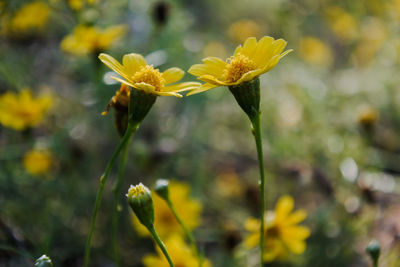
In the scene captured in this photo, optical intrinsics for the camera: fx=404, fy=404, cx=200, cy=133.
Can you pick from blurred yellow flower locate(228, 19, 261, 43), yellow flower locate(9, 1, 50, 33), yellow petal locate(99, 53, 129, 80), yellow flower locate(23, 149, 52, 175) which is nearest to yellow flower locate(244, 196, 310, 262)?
yellow petal locate(99, 53, 129, 80)

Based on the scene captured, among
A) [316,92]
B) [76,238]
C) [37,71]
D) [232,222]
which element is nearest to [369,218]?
[232,222]

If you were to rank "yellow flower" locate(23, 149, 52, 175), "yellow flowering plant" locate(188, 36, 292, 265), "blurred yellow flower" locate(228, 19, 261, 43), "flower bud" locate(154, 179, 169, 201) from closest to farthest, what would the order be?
1. "yellow flowering plant" locate(188, 36, 292, 265)
2. "flower bud" locate(154, 179, 169, 201)
3. "yellow flower" locate(23, 149, 52, 175)
4. "blurred yellow flower" locate(228, 19, 261, 43)

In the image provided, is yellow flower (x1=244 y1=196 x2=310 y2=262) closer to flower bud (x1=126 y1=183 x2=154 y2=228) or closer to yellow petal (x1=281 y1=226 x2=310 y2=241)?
yellow petal (x1=281 y1=226 x2=310 y2=241)

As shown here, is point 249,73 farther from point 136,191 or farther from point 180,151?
point 180,151

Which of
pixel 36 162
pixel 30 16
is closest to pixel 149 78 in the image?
pixel 36 162

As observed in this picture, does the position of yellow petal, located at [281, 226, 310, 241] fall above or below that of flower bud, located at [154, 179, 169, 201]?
below

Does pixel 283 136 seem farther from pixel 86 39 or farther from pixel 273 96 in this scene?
pixel 86 39

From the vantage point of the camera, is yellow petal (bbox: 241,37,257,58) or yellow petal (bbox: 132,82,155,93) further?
yellow petal (bbox: 241,37,257,58)

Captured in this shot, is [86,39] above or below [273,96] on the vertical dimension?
above
